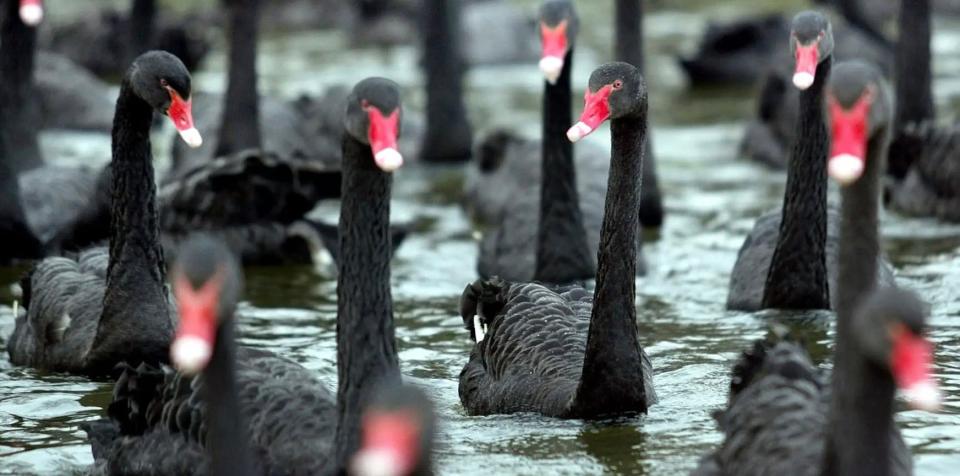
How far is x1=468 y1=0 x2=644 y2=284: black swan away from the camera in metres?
9.28

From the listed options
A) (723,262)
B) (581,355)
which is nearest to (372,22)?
(723,262)

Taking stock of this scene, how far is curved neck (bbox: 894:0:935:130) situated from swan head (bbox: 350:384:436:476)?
822 centimetres

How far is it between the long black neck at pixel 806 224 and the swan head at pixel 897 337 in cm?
360

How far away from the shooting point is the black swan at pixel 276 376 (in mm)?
5148

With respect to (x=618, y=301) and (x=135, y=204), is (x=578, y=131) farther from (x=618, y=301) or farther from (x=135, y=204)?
(x=135, y=204)

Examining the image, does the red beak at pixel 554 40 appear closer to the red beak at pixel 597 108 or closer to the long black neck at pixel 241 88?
the red beak at pixel 597 108

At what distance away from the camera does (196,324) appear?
4.92 m

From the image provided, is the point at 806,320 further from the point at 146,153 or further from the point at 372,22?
the point at 372,22

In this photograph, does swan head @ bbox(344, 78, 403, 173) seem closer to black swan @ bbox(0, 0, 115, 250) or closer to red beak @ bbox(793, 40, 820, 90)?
red beak @ bbox(793, 40, 820, 90)

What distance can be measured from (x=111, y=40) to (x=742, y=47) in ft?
19.3

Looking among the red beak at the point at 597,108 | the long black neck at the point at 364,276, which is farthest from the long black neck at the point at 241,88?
the long black neck at the point at 364,276

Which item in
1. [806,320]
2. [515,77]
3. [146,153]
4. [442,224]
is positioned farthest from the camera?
[515,77]

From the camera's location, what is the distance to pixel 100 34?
59.6ft

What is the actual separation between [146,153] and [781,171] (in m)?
6.16
